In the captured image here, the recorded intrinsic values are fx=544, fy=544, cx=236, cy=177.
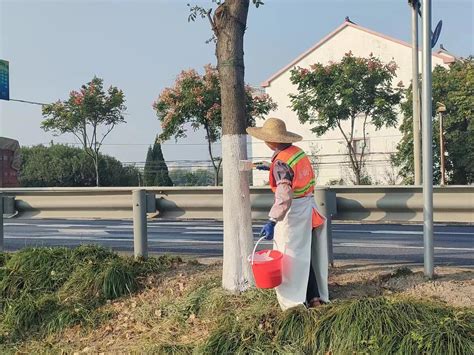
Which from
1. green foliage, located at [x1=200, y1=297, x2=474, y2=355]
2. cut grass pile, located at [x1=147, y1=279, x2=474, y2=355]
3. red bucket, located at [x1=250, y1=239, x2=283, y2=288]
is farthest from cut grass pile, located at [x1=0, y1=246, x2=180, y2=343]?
red bucket, located at [x1=250, y1=239, x2=283, y2=288]

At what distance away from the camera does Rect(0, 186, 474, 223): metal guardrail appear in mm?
5297

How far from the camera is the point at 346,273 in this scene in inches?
204

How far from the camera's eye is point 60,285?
5.20 meters

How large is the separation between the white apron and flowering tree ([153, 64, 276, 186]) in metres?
19.2

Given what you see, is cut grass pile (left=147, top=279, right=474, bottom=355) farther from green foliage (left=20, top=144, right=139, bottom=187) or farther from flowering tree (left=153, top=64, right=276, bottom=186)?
green foliage (left=20, top=144, right=139, bottom=187)

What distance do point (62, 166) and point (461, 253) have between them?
30.9m

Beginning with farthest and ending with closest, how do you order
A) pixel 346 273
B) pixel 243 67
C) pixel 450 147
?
pixel 450 147 < pixel 346 273 < pixel 243 67

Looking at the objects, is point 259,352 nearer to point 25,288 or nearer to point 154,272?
point 154,272

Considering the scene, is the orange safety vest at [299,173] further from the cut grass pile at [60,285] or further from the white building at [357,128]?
the white building at [357,128]

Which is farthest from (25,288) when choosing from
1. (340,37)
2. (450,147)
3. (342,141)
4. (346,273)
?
(340,37)

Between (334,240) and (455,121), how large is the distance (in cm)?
1554

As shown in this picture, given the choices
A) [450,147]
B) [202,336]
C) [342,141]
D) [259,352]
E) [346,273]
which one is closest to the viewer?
[259,352]

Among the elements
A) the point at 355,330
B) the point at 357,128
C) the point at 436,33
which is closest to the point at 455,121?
the point at 357,128

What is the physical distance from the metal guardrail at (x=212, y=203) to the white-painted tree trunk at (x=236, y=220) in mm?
1192
